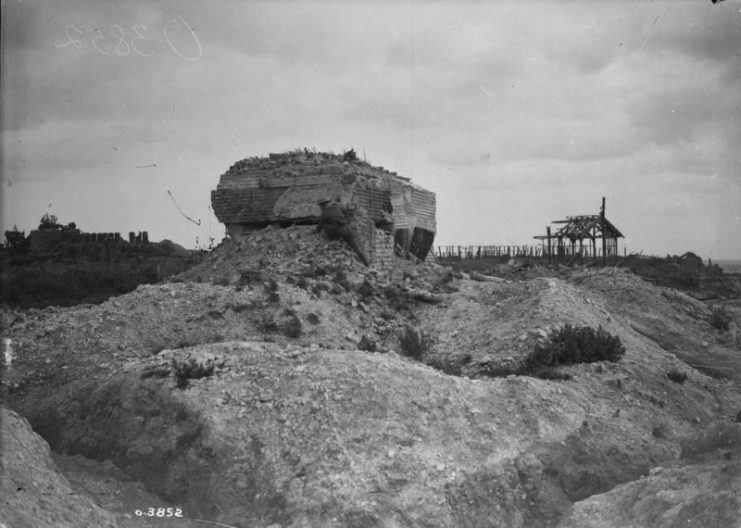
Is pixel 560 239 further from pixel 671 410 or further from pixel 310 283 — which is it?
pixel 671 410

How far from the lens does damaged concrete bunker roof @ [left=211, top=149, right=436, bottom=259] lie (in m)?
17.2

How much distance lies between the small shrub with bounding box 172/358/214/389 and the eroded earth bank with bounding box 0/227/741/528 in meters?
0.04

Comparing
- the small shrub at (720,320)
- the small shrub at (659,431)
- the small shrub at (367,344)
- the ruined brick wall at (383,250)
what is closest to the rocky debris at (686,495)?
the small shrub at (659,431)

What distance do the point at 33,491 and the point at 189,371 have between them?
3144 millimetres

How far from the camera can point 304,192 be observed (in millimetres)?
17453

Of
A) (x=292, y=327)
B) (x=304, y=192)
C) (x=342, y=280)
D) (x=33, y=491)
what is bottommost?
(x=33, y=491)

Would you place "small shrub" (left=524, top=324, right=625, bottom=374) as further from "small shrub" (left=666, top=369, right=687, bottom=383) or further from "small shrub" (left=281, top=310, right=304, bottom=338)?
"small shrub" (left=281, top=310, right=304, bottom=338)

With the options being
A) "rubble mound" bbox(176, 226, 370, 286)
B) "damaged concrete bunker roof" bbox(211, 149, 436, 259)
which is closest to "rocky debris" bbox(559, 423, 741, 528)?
"rubble mound" bbox(176, 226, 370, 286)

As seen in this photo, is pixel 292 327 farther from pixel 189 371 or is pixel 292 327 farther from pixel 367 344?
pixel 189 371

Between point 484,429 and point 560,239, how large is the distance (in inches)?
909

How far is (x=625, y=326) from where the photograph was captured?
16125mm

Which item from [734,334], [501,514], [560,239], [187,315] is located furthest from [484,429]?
[560,239]

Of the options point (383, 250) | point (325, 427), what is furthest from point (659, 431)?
point (383, 250)

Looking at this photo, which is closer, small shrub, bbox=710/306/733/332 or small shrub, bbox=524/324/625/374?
small shrub, bbox=524/324/625/374
